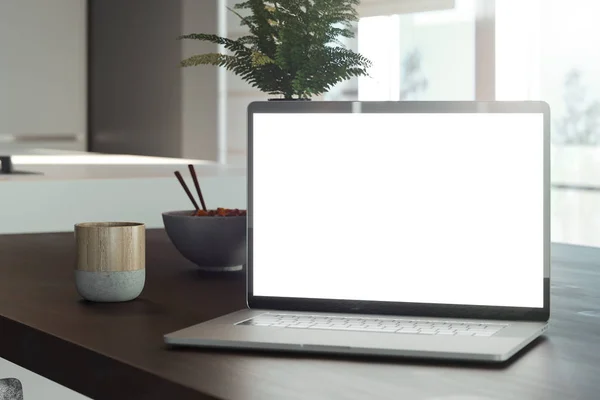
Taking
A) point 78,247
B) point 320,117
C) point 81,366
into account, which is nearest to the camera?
point 81,366

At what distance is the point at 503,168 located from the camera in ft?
2.91

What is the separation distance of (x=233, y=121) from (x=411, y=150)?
2983 millimetres

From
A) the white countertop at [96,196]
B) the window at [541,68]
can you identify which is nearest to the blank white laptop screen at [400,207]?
the white countertop at [96,196]

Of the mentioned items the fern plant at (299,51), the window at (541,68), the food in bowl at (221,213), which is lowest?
the food in bowl at (221,213)

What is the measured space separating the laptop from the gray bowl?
0.92 feet

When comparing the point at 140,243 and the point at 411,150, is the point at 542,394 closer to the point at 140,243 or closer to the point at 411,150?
the point at 411,150

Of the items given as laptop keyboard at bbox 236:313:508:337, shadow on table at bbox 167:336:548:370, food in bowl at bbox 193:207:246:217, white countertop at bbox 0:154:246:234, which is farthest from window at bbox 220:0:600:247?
shadow on table at bbox 167:336:548:370

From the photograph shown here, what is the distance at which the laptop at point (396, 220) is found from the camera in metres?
0.88

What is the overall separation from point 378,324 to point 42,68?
3.73 m

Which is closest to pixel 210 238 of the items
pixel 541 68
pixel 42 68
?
pixel 541 68

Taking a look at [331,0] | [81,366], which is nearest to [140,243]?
[81,366]

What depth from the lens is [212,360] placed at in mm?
761

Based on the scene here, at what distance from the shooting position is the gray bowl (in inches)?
48.1

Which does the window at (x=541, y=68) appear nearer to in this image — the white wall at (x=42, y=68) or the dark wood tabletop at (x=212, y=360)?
the white wall at (x=42, y=68)
